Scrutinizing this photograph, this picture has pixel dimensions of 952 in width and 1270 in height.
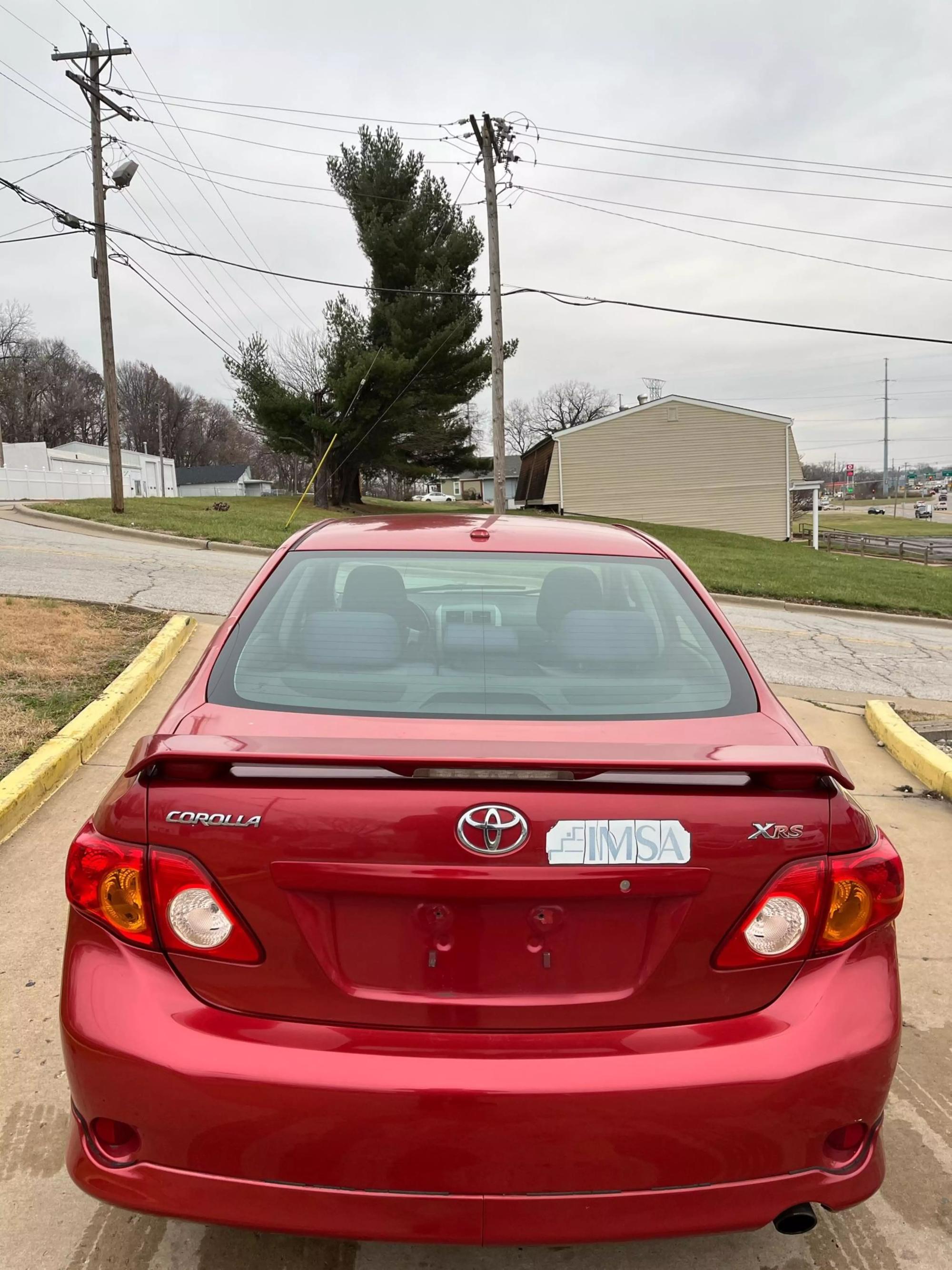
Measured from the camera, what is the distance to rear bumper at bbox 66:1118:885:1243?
1598 millimetres

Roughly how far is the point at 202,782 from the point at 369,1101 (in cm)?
64

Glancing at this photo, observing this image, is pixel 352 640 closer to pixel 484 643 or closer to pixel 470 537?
pixel 484 643

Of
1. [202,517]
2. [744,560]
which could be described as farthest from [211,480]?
[744,560]

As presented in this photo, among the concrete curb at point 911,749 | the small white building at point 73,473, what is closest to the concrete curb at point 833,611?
the concrete curb at point 911,749

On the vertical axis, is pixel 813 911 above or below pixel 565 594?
below

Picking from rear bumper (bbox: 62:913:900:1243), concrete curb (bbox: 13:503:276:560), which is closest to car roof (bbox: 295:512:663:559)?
rear bumper (bbox: 62:913:900:1243)

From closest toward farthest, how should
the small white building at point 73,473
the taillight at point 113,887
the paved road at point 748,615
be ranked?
the taillight at point 113,887 < the paved road at point 748,615 < the small white building at point 73,473

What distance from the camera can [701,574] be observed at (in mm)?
17500

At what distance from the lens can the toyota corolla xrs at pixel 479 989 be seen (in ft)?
5.23

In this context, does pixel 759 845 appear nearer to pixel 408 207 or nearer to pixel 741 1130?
pixel 741 1130

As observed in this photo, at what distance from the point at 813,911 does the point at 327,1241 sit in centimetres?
139

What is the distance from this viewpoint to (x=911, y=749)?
5.77 meters

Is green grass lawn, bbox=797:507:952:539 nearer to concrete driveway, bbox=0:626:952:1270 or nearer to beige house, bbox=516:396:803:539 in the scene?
beige house, bbox=516:396:803:539

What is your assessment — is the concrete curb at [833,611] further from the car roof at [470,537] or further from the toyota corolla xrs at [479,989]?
the toyota corolla xrs at [479,989]
